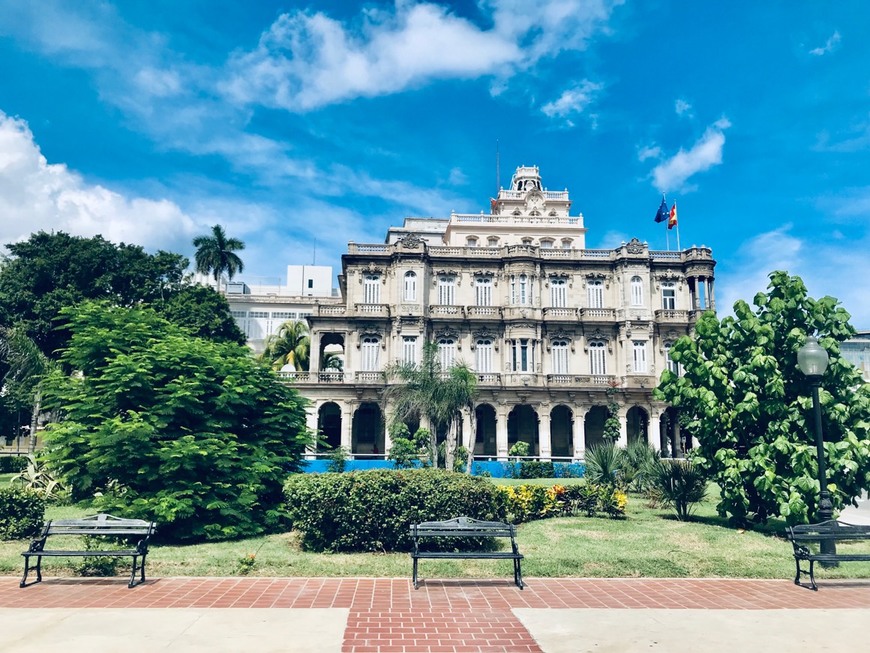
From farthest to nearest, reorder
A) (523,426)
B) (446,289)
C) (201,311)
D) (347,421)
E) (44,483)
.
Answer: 1. (523,426)
2. (446,289)
3. (347,421)
4. (201,311)
5. (44,483)

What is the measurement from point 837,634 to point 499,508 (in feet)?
20.9

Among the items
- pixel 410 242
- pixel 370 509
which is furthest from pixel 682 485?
pixel 410 242

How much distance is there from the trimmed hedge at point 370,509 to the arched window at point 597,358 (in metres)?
30.2

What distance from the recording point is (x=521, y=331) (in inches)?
1558

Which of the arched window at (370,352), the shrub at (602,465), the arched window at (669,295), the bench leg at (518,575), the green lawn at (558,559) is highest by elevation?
the arched window at (669,295)

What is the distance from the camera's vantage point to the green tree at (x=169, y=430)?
1217 centimetres

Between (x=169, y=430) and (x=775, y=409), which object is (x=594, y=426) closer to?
(x=775, y=409)

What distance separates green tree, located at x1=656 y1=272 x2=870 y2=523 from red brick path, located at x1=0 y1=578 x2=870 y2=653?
3436 millimetres

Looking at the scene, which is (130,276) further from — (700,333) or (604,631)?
(604,631)

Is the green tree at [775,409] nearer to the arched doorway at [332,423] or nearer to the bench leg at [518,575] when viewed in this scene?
the bench leg at [518,575]

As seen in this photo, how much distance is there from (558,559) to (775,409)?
629cm

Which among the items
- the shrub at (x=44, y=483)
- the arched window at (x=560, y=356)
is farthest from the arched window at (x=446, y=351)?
the shrub at (x=44, y=483)

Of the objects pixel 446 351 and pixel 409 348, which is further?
pixel 446 351

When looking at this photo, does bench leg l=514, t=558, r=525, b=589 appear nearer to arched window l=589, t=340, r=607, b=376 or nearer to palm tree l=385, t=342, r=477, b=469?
palm tree l=385, t=342, r=477, b=469
